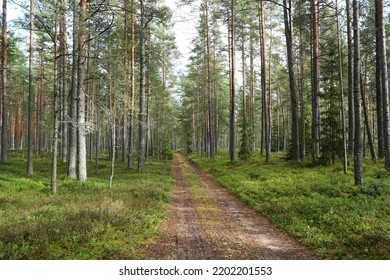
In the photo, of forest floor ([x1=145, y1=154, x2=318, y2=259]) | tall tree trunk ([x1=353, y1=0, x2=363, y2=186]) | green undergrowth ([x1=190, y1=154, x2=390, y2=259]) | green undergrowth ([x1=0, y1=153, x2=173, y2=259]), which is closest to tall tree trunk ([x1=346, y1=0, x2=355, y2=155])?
tall tree trunk ([x1=353, y1=0, x2=363, y2=186])

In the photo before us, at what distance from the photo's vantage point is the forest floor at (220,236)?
5.71 metres

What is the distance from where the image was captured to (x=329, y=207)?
28.2ft

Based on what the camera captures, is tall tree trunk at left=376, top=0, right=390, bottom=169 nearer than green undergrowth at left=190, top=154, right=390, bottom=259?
No

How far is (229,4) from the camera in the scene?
73.8 feet

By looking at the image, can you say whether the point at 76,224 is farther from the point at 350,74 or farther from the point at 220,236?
the point at 350,74

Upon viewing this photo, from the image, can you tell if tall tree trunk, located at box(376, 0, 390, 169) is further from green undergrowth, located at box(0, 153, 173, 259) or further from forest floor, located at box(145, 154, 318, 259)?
green undergrowth, located at box(0, 153, 173, 259)

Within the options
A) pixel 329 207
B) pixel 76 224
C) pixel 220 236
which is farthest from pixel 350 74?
pixel 76 224

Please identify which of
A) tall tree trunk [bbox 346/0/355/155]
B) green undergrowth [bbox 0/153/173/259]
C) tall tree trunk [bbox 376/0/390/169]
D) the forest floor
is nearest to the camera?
green undergrowth [bbox 0/153/173/259]

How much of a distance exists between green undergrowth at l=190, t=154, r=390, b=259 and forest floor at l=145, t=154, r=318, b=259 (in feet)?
1.65

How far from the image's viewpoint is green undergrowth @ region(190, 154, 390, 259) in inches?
234

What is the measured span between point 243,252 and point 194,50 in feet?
88.1

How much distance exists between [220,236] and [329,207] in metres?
4.23
